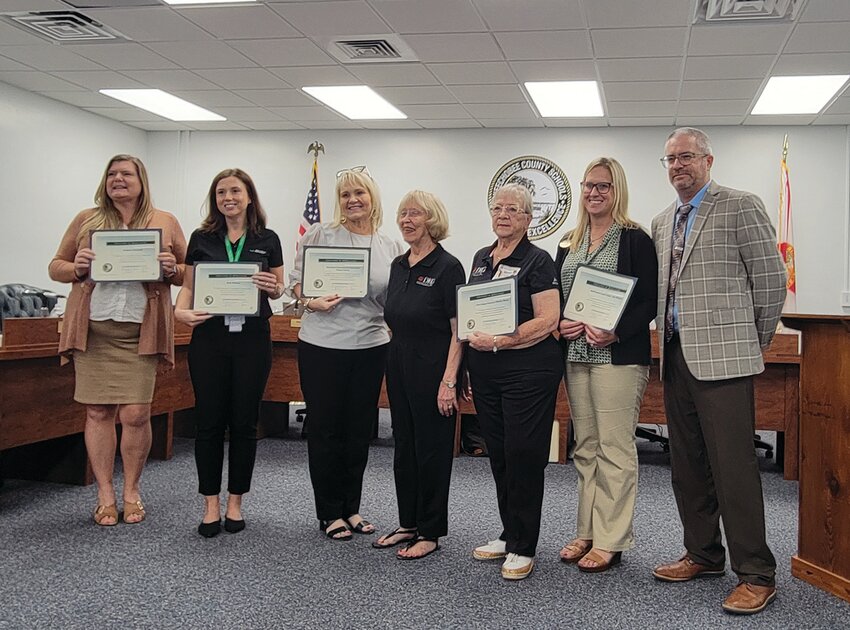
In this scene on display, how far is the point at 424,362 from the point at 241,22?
332 centimetres

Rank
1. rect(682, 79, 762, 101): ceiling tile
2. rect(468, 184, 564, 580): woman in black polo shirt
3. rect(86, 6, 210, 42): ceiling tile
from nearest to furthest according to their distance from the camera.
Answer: rect(468, 184, 564, 580): woman in black polo shirt → rect(86, 6, 210, 42): ceiling tile → rect(682, 79, 762, 101): ceiling tile

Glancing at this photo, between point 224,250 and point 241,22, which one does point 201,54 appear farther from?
point 224,250

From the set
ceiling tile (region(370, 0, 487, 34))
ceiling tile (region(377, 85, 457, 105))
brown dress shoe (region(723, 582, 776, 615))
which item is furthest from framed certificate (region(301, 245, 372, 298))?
ceiling tile (region(377, 85, 457, 105))

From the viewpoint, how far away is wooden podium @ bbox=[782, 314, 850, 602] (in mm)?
2549

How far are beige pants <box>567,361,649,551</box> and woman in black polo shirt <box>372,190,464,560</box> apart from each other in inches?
18.1

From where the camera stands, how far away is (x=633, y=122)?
Answer: 768cm

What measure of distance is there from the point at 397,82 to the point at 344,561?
4.57 metres

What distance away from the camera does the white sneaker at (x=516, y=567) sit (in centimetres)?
270

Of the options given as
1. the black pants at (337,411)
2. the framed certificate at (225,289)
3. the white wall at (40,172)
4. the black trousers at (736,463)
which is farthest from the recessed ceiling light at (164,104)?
the black trousers at (736,463)

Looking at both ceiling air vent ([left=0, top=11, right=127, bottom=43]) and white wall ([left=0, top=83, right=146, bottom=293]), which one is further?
white wall ([left=0, top=83, right=146, bottom=293])

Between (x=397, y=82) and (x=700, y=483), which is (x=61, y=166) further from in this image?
(x=700, y=483)

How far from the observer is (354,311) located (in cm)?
308

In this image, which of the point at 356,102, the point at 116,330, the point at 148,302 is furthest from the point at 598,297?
the point at 356,102

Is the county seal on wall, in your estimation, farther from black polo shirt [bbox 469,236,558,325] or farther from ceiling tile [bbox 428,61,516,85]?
black polo shirt [bbox 469,236,558,325]
